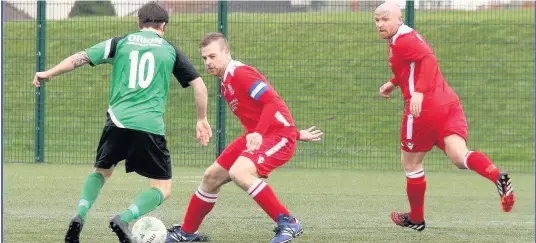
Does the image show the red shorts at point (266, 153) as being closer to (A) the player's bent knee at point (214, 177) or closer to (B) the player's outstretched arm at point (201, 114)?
(A) the player's bent knee at point (214, 177)

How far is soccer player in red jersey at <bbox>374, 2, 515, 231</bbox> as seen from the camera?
8578 millimetres

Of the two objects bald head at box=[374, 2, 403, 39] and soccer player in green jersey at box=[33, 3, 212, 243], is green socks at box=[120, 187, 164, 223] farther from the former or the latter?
bald head at box=[374, 2, 403, 39]

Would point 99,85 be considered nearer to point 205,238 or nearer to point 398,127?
point 398,127

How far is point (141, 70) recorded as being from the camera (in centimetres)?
770

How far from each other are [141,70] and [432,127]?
2.39 metres

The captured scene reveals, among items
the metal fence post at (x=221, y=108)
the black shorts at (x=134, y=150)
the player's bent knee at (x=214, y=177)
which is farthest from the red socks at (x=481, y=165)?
the metal fence post at (x=221, y=108)

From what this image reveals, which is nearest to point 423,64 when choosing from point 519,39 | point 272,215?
point 272,215

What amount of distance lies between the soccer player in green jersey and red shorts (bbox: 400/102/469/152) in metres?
1.81

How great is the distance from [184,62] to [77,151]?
376 inches

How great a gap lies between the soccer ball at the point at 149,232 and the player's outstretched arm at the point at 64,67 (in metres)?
1.14

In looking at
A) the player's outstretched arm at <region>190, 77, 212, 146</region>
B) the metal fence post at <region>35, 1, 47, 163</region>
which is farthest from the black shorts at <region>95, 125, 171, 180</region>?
the metal fence post at <region>35, 1, 47, 163</region>

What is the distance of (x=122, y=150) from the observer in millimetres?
7691

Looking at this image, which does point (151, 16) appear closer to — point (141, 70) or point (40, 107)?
point (141, 70)

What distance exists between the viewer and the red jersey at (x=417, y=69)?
8.59 metres
